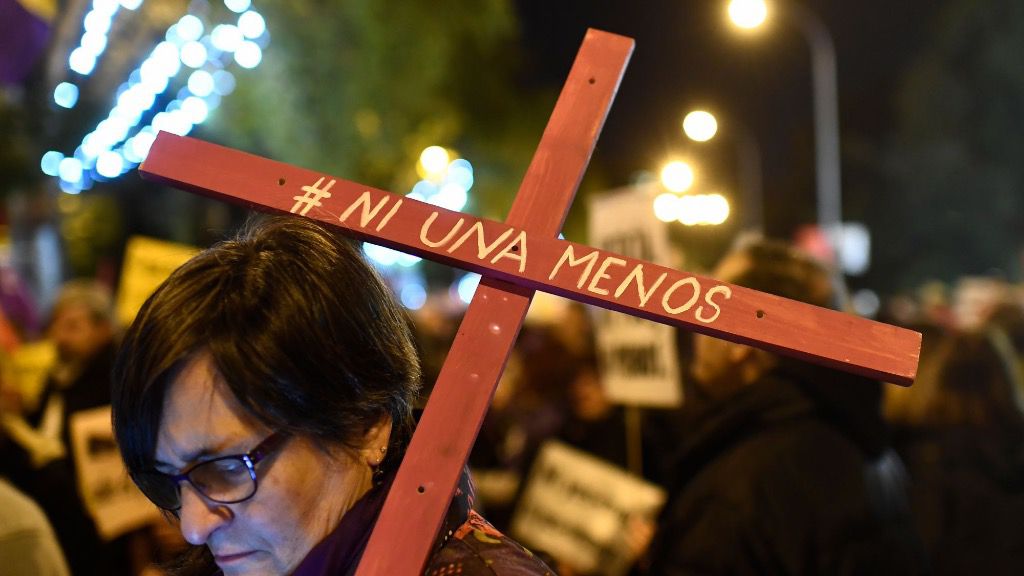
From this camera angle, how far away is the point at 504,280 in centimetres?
161

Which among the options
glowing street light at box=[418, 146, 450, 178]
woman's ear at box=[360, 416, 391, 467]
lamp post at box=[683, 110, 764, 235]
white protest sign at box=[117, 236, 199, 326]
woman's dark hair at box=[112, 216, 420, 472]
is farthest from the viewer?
lamp post at box=[683, 110, 764, 235]

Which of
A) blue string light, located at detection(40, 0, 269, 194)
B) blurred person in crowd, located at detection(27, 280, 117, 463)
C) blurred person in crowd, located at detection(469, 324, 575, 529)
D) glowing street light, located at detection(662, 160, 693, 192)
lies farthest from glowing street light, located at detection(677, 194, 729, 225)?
blurred person in crowd, located at detection(27, 280, 117, 463)

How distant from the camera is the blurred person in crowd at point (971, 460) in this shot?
4277mm

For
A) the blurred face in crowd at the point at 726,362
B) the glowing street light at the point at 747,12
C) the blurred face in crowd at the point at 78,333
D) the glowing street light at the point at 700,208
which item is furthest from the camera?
the glowing street light at the point at 700,208

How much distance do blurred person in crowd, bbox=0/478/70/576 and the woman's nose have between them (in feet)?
3.66

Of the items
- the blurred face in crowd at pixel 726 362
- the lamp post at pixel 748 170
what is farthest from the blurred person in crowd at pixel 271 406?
the lamp post at pixel 748 170

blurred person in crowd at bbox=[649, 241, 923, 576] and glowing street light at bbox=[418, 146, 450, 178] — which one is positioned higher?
glowing street light at bbox=[418, 146, 450, 178]

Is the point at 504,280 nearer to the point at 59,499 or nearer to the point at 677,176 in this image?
the point at 59,499

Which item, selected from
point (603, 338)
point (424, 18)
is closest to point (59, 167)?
point (603, 338)

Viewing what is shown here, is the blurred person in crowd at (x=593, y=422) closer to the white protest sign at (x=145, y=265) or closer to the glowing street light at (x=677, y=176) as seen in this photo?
the white protest sign at (x=145, y=265)

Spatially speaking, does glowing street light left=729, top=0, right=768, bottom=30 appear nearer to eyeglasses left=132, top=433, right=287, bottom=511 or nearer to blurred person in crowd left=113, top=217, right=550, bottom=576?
blurred person in crowd left=113, top=217, right=550, bottom=576

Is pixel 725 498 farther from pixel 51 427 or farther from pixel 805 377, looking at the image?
pixel 51 427

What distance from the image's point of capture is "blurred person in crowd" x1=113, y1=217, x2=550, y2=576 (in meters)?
1.45

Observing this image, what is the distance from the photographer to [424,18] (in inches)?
842
